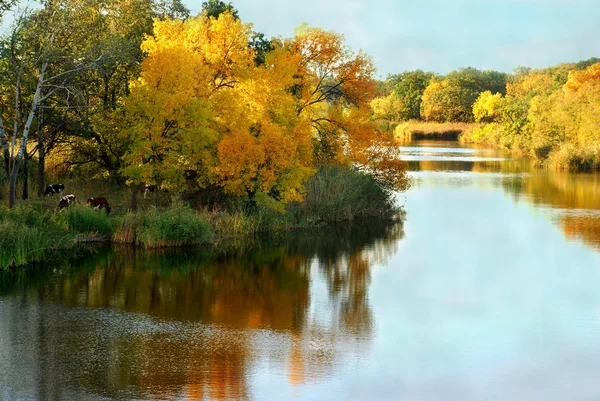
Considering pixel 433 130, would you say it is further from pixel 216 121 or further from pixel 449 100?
pixel 216 121

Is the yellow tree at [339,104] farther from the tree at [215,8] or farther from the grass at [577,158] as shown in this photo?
the grass at [577,158]

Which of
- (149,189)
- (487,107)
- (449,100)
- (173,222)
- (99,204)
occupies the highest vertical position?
(449,100)

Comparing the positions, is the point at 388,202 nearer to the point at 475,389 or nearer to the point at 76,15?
the point at 76,15

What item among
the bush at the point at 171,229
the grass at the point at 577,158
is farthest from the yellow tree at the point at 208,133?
the grass at the point at 577,158

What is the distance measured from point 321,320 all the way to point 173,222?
10.1 m

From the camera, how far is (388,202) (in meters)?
37.1

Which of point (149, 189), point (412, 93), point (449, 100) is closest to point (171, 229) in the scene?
point (149, 189)

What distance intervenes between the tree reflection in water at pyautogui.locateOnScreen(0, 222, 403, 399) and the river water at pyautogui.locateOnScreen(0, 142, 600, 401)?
1.9 inches

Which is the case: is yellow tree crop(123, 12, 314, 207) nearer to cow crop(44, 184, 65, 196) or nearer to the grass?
cow crop(44, 184, 65, 196)

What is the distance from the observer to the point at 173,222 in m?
26.9

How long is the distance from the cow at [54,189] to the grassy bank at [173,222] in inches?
122

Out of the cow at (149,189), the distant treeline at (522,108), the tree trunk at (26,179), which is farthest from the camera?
the distant treeline at (522,108)

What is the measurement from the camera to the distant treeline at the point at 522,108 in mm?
65375

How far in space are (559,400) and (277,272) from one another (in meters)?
12.2
